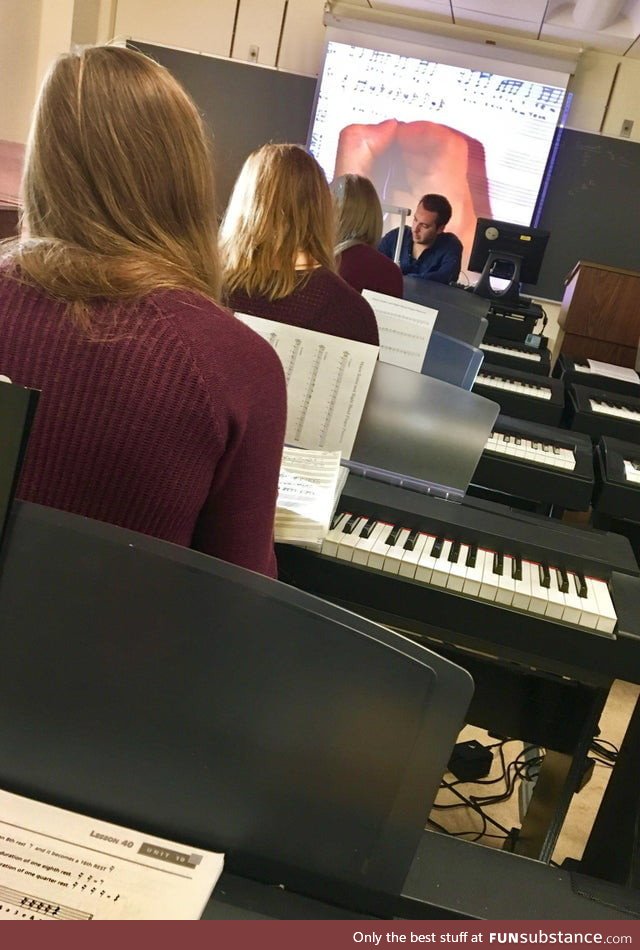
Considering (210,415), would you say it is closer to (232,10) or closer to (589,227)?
(589,227)

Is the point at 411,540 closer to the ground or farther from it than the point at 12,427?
closer to the ground


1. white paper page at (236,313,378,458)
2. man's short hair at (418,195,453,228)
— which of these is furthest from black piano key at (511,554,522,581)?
man's short hair at (418,195,453,228)

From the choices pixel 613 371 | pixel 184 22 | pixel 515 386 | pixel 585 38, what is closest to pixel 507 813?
pixel 515 386

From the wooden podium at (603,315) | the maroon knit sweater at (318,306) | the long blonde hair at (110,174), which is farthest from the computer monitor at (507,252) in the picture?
the long blonde hair at (110,174)

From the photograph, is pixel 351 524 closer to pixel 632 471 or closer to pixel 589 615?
pixel 589 615

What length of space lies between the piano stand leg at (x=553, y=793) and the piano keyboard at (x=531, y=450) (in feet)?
3.55

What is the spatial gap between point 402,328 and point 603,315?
247cm

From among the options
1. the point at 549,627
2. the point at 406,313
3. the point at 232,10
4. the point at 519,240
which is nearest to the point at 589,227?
the point at 519,240

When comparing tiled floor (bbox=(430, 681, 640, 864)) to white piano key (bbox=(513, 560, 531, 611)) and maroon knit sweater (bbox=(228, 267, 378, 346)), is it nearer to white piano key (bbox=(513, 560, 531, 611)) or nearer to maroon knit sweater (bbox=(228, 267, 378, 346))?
white piano key (bbox=(513, 560, 531, 611))

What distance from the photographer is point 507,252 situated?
5.22 m

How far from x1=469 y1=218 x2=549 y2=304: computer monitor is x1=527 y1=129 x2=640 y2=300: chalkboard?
1.77m

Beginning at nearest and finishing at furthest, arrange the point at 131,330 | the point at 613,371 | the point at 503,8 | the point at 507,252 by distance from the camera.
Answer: the point at 131,330 → the point at 613,371 → the point at 507,252 → the point at 503,8

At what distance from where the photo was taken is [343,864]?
714 millimetres

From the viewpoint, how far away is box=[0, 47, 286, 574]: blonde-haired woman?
0.92 metres
